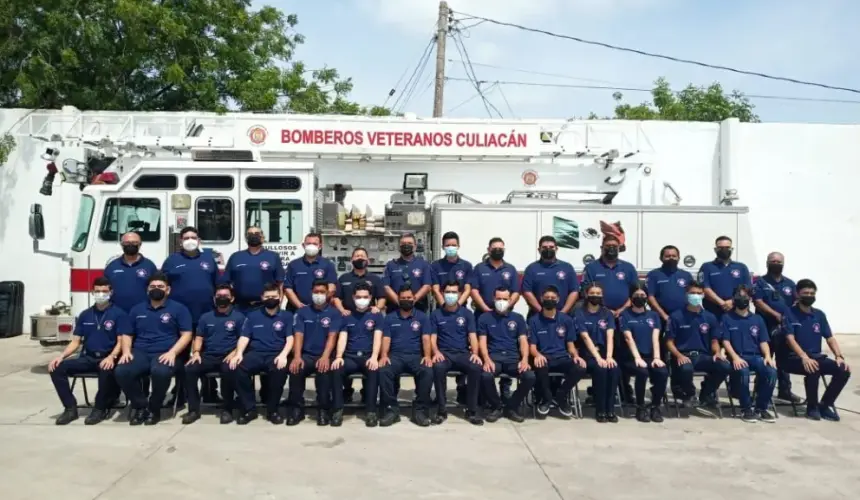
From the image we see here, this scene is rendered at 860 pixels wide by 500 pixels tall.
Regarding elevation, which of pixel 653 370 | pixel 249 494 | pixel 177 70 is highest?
pixel 177 70

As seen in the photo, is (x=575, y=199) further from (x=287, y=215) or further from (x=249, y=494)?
(x=249, y=494)

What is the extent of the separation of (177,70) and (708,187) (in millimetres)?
10871

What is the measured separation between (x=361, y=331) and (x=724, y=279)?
422 cm

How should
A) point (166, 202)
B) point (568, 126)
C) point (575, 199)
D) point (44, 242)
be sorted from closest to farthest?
1. point (166, 202)
2. point (575, 199)
3. point (568, 126)
4. point (44, 242)

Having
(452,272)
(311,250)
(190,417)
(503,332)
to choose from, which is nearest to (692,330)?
(503,332)

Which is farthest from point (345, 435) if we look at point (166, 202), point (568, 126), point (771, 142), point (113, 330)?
point (771, 142)

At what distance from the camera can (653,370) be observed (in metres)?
7.70

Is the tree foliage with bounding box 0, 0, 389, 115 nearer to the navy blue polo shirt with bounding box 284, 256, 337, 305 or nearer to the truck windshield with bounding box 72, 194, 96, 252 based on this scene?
the truck windshield with bounding box 72, 194, 96, 252

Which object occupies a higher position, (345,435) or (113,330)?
(113,330)

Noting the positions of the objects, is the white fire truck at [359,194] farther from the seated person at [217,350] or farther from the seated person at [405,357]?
the seated person at [405,357]

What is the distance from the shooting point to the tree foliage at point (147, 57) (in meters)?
14.5

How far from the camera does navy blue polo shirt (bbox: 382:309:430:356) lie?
303 inches

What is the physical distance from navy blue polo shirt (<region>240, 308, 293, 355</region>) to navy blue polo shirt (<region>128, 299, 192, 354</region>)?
63 cm

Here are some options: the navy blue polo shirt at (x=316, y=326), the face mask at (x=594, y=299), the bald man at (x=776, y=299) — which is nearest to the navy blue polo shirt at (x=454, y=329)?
the navy blue polo shirt at (x=316, y=326)
